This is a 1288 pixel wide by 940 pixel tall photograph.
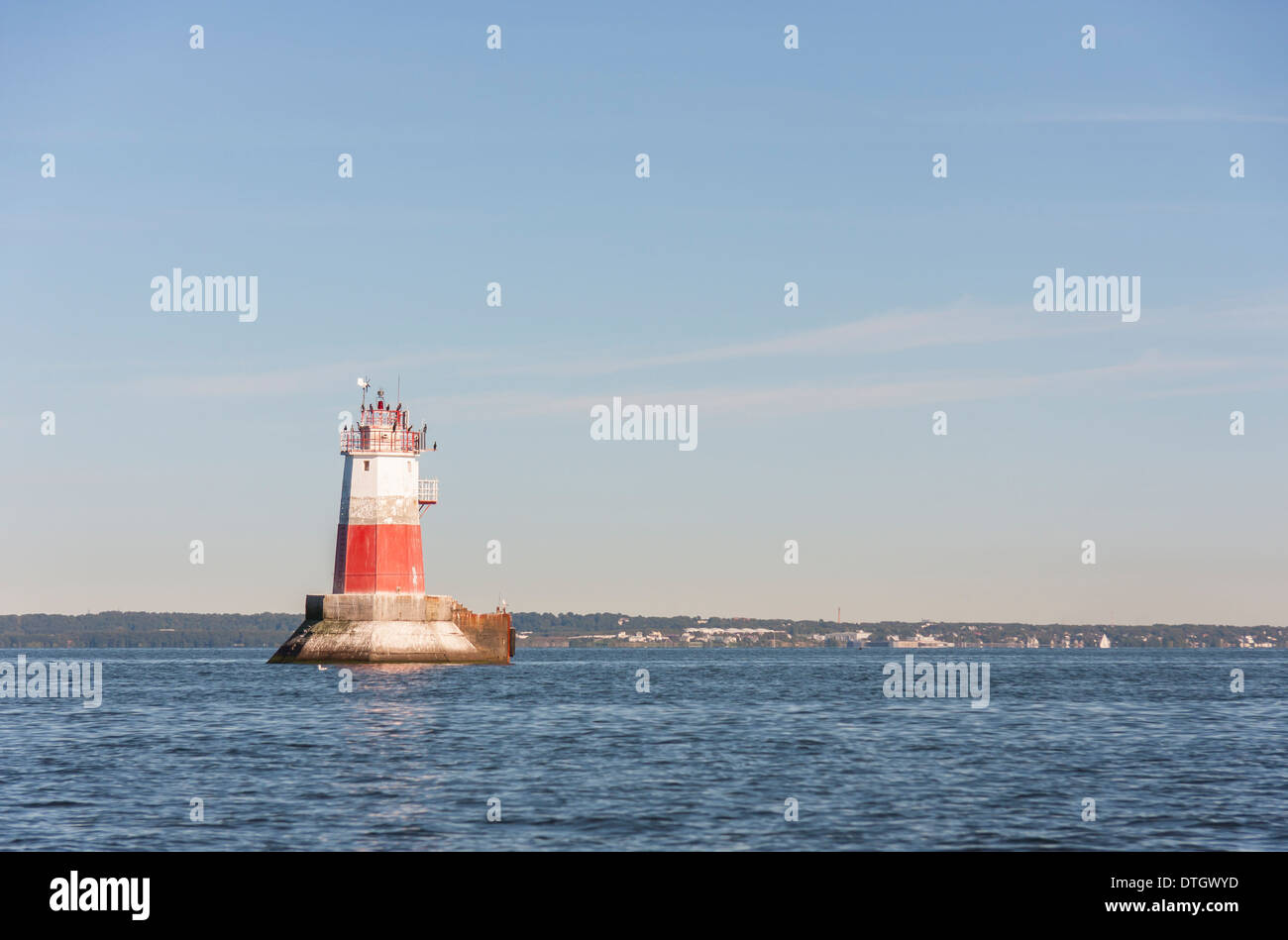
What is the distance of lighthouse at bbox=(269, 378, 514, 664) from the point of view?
77.8m

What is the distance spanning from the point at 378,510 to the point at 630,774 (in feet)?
163

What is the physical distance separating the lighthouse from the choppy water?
60.1 feet

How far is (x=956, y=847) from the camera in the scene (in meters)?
21.3

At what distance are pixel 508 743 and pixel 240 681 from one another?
4514 centimetres

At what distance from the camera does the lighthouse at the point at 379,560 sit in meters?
77.8

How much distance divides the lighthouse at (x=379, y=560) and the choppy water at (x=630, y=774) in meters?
18.3

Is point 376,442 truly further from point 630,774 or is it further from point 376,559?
point 630,774

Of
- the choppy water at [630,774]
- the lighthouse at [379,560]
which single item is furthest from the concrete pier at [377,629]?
the choppy water at [630,774]

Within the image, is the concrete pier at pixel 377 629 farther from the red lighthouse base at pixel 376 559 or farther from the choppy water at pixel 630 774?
the choppy water at pixel 630 774

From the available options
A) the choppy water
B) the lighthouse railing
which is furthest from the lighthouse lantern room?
the choppy water

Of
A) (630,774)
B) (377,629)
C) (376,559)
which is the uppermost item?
(376,559)

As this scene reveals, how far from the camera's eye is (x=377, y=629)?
77750 millimetres

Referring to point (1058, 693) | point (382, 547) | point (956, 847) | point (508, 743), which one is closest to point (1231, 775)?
point (956, 847)

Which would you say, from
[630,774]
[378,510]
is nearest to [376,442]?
[378,510]
